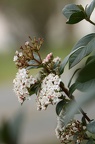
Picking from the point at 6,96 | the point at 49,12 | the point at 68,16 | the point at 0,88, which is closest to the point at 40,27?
the point at 49,12

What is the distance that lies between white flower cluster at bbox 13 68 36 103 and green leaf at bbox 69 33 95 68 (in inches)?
4.1

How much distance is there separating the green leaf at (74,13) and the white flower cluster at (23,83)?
0.56 feet

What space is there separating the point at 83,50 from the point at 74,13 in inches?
4.0

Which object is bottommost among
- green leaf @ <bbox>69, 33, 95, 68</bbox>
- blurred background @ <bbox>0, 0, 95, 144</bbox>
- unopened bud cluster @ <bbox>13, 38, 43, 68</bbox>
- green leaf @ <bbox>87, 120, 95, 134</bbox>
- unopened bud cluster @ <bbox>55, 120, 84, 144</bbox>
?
green leaf @ <bbox>87, 120, 95, 134</bbox>

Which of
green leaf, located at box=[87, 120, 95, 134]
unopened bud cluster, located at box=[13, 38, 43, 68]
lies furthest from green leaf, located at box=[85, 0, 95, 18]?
green leaf, located at box=[87, 120, 95, 134]

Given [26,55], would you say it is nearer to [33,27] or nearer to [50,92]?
[50,92]

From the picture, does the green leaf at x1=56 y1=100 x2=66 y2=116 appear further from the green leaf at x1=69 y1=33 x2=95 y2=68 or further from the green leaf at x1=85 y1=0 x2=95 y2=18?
the green leaf at x1=85 y1=0 x2=95 y2=18

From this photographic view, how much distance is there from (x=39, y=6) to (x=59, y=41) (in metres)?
1.76

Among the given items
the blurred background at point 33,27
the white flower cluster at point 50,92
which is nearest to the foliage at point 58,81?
the white flower cluster at point 50,92

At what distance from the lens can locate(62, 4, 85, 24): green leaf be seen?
3.73 ft

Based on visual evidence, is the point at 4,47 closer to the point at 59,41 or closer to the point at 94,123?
the point at 59,41

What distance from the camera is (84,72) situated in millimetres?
646

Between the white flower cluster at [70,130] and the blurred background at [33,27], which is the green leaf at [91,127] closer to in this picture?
the white flower cluster at [70,130]

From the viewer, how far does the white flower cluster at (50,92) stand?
3.49 ft
